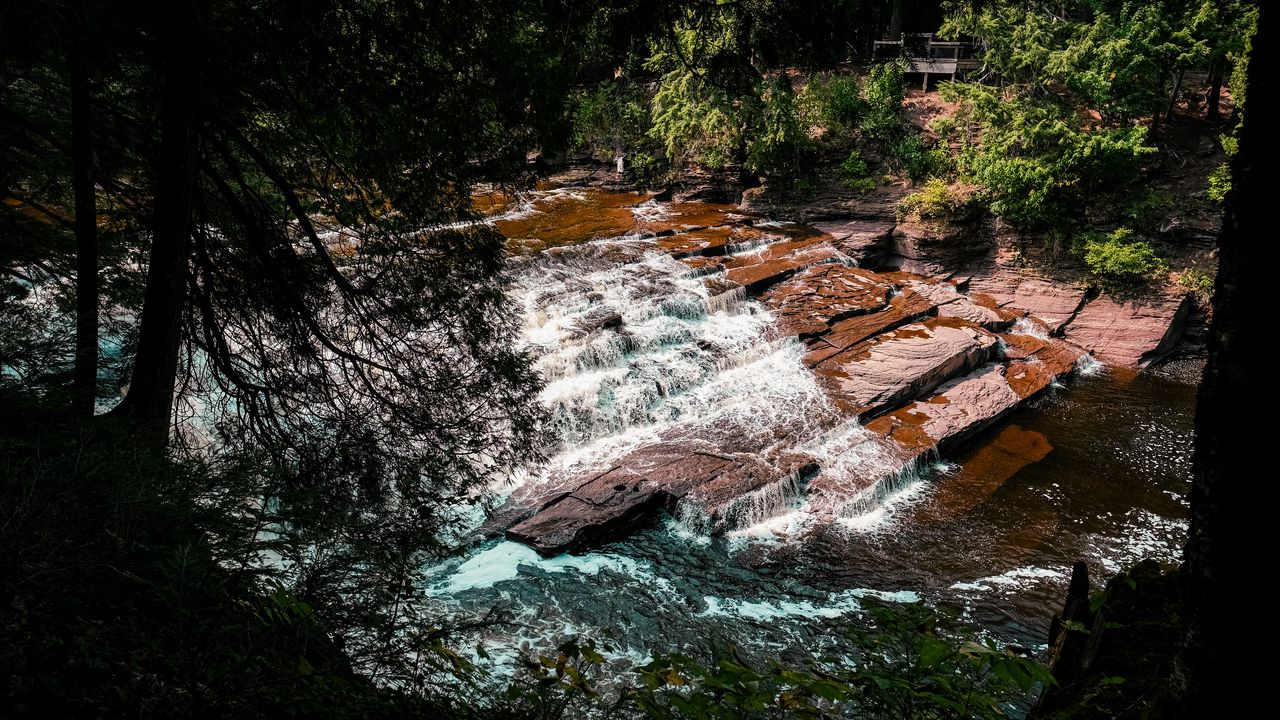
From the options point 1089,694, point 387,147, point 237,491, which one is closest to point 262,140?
point 387,147

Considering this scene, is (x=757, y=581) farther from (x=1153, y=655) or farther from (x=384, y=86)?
(x=384, y=86)

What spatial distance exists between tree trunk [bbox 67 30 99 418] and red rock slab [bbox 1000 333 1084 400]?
13497mm

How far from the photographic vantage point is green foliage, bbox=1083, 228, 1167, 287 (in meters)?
15.2

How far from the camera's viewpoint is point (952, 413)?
38.9 feet

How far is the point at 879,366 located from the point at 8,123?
11.8 metres

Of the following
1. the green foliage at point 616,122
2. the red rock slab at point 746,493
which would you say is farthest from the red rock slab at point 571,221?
the red rock slab at point 746,493

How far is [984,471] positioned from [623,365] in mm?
6055

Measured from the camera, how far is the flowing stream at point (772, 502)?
7.96 m

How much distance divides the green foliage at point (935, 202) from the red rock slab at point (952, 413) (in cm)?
569

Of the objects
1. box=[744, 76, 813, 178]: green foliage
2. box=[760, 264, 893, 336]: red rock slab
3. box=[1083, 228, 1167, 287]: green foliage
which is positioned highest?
box=[744, 76, 813, 178]: green foliage

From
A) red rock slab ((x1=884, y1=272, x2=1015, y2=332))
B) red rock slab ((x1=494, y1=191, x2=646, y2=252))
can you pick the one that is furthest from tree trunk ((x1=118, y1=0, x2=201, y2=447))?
red rock slab ((x1=884, y1=272, x2=1015, y2=332))

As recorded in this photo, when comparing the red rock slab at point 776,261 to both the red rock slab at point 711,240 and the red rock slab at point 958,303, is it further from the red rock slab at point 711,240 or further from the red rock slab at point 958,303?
the red rock slab at point 958,303

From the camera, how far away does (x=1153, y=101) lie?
16062mm

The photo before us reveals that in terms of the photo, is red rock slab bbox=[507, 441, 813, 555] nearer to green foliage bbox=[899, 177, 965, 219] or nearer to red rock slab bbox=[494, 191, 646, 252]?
red rock slab bbox=[494, 191, 646, 252]
